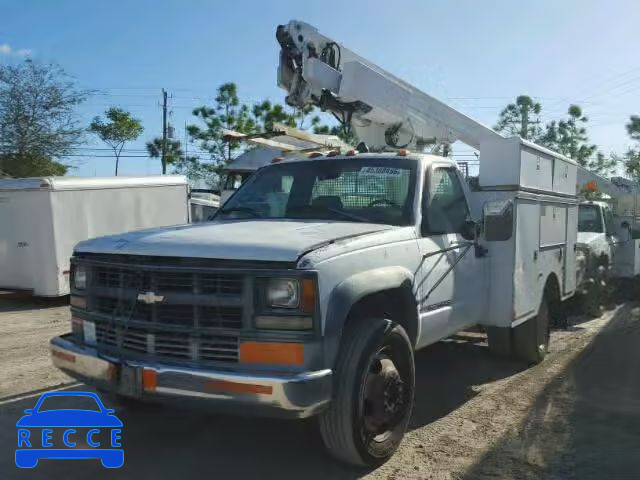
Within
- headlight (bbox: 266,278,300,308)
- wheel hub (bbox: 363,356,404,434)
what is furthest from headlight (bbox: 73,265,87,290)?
wheel hub (bbox: 363,356,404,434)

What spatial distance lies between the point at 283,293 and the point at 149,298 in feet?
2.82

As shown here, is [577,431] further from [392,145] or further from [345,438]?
[392,145]

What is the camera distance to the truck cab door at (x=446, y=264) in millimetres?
4652

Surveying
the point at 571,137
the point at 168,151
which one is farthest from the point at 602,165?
the point at 168,151

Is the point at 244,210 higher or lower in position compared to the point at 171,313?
higher

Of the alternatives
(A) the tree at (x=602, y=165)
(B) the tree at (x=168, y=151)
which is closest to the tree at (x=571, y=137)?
(A) the tree at (x=602, y=165)

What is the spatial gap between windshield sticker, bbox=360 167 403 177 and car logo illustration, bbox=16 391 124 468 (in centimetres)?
263

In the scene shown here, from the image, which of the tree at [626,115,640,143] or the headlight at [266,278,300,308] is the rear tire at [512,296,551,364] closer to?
the headlight at [266,278,300,308]

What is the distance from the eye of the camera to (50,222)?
1159 centimetres

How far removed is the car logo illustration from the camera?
14.0 ft

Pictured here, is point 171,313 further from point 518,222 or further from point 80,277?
point 518,222

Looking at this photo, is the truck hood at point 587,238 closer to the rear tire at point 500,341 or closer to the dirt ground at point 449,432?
the dirt ground at point 449,432

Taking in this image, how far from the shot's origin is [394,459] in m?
4.22

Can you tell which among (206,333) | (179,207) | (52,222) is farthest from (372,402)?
(179,207)
